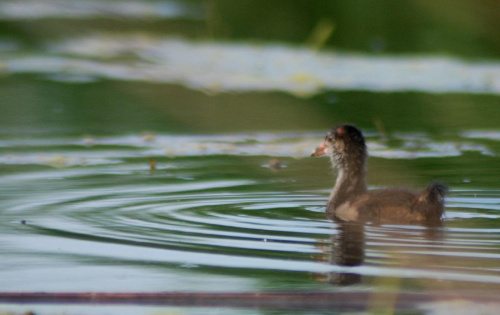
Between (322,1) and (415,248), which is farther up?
(322,1)

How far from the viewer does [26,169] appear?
406 inches

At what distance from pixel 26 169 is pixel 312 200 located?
9.74 feet

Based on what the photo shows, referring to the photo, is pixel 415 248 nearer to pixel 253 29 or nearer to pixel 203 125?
pixel 203 125

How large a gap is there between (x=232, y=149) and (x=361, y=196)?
10.8ft

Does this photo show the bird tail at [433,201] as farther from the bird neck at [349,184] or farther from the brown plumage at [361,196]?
the bird neck at [349,184]

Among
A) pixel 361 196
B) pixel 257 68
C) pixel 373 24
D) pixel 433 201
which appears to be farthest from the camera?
pixel 373 24

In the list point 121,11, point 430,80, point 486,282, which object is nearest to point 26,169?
point 486,282

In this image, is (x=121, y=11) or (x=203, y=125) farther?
(x=121, y=11)

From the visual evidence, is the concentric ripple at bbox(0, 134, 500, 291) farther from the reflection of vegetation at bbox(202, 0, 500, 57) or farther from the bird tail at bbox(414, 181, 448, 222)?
the reflection of vegetation at bbox(202, 0, 500, 57)

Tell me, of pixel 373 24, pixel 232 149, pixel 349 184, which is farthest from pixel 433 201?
pixel 373 24

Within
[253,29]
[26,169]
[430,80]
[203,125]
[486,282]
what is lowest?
[486,282]

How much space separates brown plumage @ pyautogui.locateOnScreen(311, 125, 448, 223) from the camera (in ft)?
25.2

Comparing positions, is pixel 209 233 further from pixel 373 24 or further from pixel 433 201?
pixel 373 24

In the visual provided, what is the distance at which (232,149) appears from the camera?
1144 centimetres
